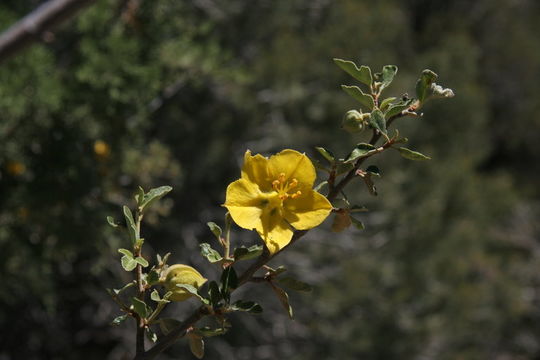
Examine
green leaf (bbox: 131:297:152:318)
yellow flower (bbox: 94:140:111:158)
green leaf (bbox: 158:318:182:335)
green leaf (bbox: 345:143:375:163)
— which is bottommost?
yellow flower (bbox: 94:140:111:158)

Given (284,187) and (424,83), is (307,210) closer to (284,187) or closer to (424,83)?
(284,187)

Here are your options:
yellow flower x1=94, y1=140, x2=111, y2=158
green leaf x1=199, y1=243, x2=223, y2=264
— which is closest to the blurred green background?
yellow flower x1=94, y1=140, x2=111, y2=158

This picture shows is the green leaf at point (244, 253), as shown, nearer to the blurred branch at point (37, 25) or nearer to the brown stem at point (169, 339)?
the brown stem at point (169, 339)

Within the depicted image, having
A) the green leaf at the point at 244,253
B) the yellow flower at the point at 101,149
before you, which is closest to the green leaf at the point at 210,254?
the green leaf at the point at 244,253

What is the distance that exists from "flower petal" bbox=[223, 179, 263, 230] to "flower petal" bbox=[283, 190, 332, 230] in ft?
0.14

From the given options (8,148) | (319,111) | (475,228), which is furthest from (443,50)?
(8,148)

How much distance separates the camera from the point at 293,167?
2.88ft

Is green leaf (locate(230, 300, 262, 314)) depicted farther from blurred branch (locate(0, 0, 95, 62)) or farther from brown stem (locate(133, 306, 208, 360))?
blurred branch (locate(0, 0, 95, 62))

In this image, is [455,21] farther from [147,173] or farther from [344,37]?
[147,173]

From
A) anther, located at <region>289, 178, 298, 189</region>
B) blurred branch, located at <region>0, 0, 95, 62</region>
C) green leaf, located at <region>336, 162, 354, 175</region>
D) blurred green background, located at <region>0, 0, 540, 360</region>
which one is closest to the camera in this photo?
green leaf, located at <region>336, 162, 354, 175</region>

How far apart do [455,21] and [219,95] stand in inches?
179

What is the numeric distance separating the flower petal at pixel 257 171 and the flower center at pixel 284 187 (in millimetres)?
17

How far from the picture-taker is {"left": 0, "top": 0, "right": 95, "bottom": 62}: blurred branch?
4.27 ft

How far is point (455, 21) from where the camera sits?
7715mm
